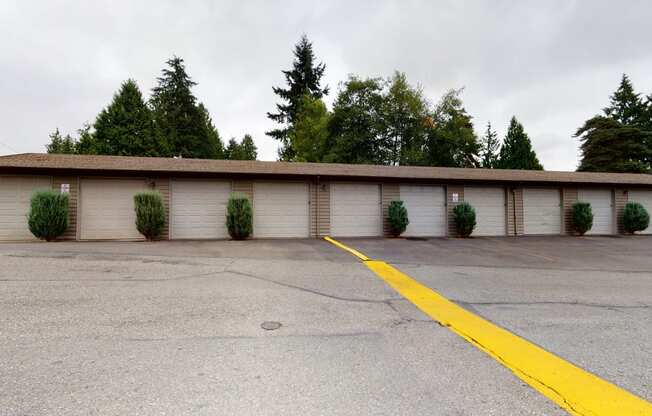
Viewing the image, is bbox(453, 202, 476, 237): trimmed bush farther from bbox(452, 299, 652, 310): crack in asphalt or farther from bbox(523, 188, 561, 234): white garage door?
bbox(452, 299, 652, 310): crack in asphalt

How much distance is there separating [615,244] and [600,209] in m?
4.31

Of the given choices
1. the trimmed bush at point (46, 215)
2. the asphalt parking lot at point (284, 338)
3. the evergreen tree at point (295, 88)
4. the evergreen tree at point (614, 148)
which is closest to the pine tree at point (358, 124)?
the evergreen tree at point (295, 88)

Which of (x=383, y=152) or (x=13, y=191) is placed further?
(x=383, y=152)

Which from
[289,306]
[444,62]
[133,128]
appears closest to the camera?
[289,306]

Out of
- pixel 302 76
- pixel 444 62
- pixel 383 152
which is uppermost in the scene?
pixel 302 76

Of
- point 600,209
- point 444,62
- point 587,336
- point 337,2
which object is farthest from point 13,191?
point 600,209

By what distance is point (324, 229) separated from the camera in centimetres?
1173

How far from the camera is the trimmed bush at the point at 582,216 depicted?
42.8 ft

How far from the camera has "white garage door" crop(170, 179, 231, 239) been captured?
1095 centimetres

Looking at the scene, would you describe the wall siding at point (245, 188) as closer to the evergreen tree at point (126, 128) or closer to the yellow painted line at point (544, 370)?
the yellow painted line at point (544, 370)

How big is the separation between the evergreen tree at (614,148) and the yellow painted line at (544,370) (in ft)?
130

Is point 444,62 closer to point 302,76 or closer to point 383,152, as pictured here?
point 383,152

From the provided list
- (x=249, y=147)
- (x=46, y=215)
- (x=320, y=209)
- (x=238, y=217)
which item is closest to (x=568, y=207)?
(x=320, y=209)

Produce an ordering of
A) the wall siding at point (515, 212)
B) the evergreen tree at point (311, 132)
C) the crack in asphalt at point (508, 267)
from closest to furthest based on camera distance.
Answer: the crack in asphalt at point (508, 267) < the wall siding at point (515, 212) < the evergreen tree at point (311, 132)
